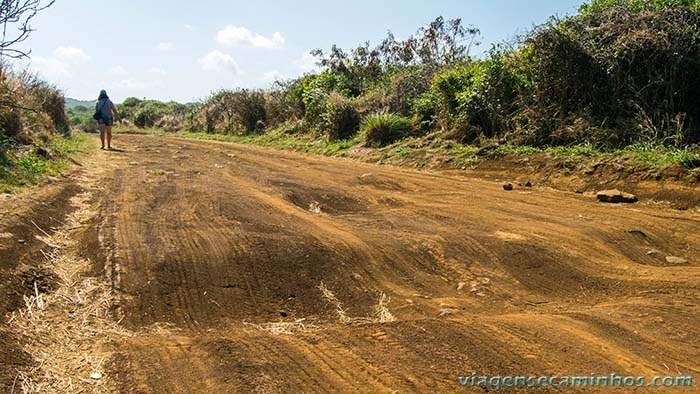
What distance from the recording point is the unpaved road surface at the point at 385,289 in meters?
2.99

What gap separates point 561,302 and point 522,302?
0.30 m

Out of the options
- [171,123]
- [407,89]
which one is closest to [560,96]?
[407,89]

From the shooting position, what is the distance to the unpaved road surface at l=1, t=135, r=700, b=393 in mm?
2992

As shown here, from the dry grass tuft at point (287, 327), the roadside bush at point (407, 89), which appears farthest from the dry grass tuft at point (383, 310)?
the roadside bush at point (407, 89)

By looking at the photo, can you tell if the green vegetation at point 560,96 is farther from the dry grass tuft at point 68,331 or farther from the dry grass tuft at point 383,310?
the dry grass tuft at point 68,331

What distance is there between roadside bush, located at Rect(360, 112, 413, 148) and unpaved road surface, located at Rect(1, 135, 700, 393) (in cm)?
698

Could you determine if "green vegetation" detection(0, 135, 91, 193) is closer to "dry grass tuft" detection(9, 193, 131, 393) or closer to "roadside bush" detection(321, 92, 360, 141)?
"dry grass tuft" detection(9, 193, 131, 393)

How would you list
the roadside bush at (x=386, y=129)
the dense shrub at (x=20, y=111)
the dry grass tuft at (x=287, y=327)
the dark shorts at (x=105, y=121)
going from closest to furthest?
1. the dry grass tuft at (x=287, y=327)
2. the dense shrub at (x=20, y=111)
3. the roadside bush at (x=386, y=129)
4. the dark shorts at (x=105, y=121)

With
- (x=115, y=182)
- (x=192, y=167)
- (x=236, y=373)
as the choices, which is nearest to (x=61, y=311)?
(x=236, y=373)

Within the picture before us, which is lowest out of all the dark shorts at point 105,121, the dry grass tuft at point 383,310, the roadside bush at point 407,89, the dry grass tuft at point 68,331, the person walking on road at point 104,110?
the dry grass tuft at point 68,331

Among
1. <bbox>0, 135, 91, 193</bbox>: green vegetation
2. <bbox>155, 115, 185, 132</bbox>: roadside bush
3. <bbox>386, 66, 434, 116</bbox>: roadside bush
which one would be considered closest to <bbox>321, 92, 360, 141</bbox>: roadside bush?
<bbox>386, 66, 434, 116</bbox>: roadside bush

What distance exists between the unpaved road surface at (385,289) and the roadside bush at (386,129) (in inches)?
275

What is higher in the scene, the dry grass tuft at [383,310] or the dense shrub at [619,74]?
the dense shrub at [619,74]

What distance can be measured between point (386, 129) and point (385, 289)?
33.7ft
